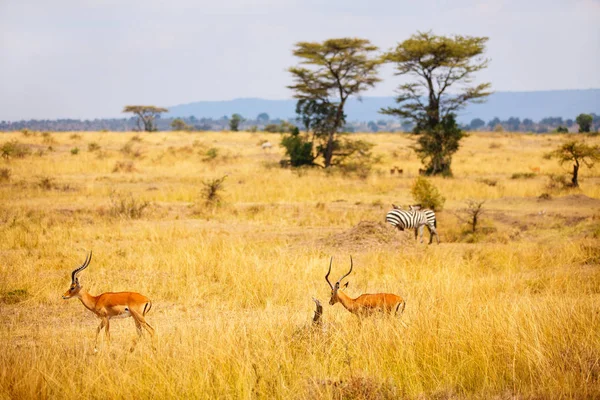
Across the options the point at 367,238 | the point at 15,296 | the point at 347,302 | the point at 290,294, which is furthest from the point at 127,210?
the point at 347,302

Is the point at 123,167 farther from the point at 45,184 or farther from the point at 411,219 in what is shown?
the point at 411,219

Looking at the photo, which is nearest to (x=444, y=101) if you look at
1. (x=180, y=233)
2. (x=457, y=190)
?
(x=457, y=190)

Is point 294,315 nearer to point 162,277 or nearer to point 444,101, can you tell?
point 162,277

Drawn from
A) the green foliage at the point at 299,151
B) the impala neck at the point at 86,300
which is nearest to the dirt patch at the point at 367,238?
the impala neck at the point at 86,300

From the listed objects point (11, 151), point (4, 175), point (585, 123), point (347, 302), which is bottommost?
point (347, 302)

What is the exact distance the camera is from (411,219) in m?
14.5

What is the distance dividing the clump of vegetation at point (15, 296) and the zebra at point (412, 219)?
9.04 m

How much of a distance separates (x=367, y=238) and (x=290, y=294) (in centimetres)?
434

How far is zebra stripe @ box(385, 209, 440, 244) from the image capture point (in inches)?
568

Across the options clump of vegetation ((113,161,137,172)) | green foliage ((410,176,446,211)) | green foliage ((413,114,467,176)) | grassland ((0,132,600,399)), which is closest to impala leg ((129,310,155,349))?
grassland ((0,132,600,399))

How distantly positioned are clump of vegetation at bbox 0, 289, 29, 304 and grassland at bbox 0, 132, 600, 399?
2 cm

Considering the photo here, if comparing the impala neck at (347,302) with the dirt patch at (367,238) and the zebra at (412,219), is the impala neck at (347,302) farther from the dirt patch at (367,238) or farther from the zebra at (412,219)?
the zebra at (412,219)

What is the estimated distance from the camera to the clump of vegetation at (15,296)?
7926 mm

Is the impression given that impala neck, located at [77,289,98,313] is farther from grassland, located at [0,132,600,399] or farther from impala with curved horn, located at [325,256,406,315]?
impala with curved horn, located at [325,256,406,315]
